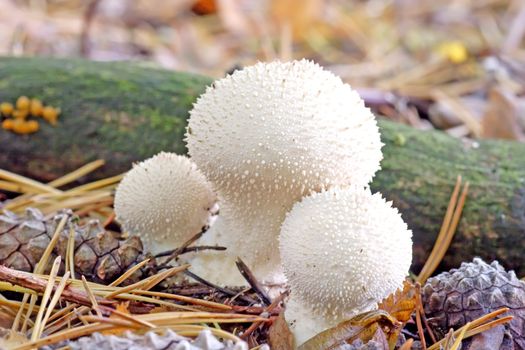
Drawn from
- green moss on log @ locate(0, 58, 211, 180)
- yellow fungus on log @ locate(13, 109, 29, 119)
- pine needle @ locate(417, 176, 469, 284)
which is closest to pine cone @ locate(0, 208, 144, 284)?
green moss on log @ locate(0, 58, 211, 180)

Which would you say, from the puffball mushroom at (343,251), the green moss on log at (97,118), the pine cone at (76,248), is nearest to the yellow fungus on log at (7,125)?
the green moss on log at (97,118)

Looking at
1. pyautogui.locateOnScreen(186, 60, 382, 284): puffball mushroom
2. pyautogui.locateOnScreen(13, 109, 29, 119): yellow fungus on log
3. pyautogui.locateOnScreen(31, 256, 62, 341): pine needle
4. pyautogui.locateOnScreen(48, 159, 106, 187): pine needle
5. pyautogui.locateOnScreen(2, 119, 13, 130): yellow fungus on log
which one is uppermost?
pyautogui.locateOnScreen(186, 60, 382, 284): puffball mushroom

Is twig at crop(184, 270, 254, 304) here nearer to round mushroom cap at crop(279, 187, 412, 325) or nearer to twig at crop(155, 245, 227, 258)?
twig at crop(155, 245, 227, 258)

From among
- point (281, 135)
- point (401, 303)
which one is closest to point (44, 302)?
point (281, 135)

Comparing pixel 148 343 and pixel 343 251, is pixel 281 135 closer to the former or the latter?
pixel 343 251

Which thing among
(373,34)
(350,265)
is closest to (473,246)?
(350,265)

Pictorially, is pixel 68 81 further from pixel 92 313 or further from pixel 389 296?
pixel 389 296

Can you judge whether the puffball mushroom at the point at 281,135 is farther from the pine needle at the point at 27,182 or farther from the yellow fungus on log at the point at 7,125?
the yellow fungus on log at the point at 7,125
